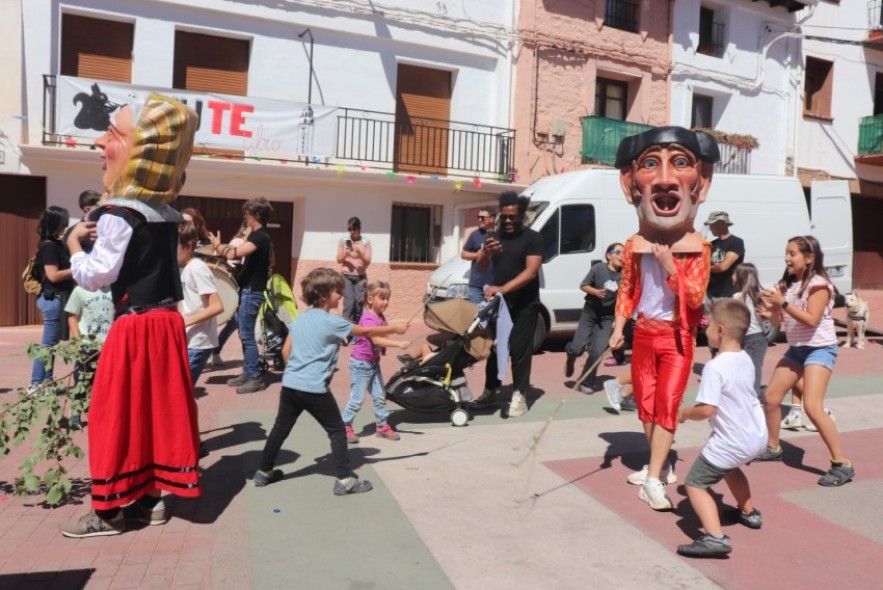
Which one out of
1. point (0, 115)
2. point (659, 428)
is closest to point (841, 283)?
point (659, 428)

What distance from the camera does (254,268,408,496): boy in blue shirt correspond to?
4934 mm

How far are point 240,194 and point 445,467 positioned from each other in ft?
33.4

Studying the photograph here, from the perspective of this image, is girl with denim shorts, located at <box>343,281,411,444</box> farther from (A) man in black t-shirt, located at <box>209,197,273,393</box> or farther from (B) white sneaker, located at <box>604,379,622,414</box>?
(A) man in black t-shirt, located at <box>209,197,273,393</box>

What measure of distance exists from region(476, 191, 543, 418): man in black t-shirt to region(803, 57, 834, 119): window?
17353mm

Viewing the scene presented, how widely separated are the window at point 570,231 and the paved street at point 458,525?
5.08m

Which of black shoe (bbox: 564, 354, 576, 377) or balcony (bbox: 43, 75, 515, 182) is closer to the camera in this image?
black shoe (bbox: 564, 354, 576, 377)

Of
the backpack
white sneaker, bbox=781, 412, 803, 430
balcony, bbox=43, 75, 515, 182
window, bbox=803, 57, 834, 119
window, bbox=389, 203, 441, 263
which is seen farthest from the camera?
window, bbox=803, 57, 834, 119

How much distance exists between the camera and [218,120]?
13.7 meters

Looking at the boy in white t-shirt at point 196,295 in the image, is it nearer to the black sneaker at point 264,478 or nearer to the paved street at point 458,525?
the paved street at point 458,525

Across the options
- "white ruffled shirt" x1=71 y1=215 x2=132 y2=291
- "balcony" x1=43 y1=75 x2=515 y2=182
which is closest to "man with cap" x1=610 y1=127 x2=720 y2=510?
"white ruffled shirt" x1=71 y1=215 x2=132 y2=291

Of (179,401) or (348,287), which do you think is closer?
(179,401)

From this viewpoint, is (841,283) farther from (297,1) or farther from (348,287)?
(297,1)

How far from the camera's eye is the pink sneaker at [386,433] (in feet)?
20.8

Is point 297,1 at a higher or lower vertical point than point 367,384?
higher
